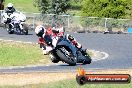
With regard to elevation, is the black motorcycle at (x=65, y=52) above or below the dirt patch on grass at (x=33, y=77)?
above

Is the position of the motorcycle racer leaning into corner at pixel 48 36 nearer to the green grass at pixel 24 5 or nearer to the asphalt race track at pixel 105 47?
the asphalt race track at pixel 105 47

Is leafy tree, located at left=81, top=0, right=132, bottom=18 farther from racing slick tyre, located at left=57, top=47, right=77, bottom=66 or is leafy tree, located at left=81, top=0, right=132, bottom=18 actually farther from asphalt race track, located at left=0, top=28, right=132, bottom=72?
racing slick tyre, located at left=57, top=47, right=77, bottom=66

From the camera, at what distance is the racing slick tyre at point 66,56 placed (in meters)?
7.80

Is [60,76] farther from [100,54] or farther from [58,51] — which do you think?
Result: [58,51]

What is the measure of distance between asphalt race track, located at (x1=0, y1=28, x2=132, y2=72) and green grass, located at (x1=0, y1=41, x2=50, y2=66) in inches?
79.1

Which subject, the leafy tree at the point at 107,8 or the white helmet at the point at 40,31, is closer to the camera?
Result: the white helmet at the point at 40,31

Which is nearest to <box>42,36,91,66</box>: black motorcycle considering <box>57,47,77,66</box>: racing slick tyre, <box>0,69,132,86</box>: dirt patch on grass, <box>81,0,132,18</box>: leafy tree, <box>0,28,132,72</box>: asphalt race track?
<box>57,47,77,66</box>: racing slick tyre

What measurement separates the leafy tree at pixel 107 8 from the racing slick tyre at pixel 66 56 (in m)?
36.1

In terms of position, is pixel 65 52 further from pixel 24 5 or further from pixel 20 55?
pixel 24 5

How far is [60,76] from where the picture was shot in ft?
68.6

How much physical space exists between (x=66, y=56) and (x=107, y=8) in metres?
36.6

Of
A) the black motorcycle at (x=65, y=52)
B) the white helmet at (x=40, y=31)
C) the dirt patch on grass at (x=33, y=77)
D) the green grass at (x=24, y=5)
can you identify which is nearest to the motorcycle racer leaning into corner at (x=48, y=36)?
the white helmet at (x=40, y=31)

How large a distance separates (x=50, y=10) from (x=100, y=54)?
23.7 meters

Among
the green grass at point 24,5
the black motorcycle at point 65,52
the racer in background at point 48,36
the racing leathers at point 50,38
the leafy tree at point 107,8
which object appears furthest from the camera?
the green grass at point 24,5
